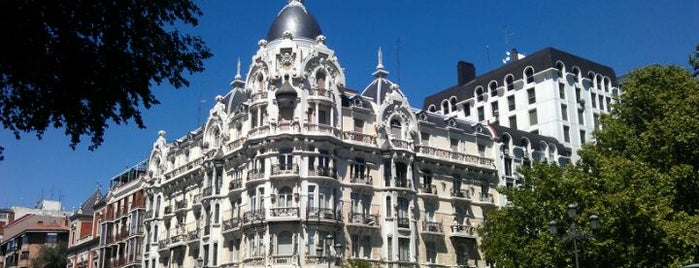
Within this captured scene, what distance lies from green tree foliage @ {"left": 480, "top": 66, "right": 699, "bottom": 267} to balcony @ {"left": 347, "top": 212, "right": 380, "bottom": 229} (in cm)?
841


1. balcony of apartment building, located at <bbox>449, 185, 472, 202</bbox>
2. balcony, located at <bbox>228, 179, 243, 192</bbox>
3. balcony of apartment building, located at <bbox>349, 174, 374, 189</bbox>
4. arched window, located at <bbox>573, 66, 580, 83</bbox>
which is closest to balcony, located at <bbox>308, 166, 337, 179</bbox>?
balcony of apartment building, located at <bbox>349, 174, 374, 189</bbox>

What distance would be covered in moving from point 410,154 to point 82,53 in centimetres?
4060

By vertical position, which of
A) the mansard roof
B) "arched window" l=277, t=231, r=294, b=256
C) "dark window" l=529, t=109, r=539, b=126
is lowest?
"arched window" l=277, t=231, r=294, b=256

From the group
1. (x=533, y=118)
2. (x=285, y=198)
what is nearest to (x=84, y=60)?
(x=285, y=198)

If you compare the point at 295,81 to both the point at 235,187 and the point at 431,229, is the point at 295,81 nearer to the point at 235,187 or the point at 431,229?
the point at 235,187

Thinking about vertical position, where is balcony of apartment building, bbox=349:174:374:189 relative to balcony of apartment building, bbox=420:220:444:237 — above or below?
above

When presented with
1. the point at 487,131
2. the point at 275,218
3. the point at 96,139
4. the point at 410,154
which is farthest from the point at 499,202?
the point at 96,139

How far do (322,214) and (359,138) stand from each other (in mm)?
7145

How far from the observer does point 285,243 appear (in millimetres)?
49906

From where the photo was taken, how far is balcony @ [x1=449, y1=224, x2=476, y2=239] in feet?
187

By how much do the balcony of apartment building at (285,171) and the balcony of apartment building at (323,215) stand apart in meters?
2.48

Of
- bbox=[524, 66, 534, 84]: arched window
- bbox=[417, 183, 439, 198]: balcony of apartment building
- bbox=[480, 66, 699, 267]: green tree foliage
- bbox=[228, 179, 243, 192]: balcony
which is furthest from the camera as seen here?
bbox=[524, 66, 534, 84]: arched window

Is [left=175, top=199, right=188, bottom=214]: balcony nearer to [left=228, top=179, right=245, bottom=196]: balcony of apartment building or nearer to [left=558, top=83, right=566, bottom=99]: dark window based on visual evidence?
[left=228, top=179, right=245, bottom=196]: balcony of apartment building

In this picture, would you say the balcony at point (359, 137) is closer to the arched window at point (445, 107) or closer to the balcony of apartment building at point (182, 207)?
the balcony of apartment building at point (182, 207)
